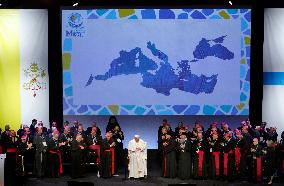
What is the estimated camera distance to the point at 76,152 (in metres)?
15.8

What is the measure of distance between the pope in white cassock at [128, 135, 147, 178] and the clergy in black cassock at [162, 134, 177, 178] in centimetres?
58

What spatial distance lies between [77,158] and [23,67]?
4.90 metres

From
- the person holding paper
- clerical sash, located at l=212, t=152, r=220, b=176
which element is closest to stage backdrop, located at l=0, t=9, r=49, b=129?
the person holding paper

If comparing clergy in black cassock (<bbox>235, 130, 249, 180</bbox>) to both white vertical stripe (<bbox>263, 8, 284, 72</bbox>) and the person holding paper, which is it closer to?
white vertical stripe (<bbox>263, 8, 284, 72</bbox>)

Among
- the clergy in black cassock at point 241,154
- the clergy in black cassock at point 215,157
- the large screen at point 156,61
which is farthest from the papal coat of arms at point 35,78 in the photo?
the clergy in black cassock at point 241,154

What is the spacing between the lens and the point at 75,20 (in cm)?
1856

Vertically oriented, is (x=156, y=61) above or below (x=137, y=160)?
above

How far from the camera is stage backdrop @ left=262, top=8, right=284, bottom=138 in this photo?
1895 cm

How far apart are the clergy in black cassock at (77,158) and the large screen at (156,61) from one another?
298cm

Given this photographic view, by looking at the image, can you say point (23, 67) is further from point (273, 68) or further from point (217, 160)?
point (273, 68)

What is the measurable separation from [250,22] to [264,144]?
4629mm

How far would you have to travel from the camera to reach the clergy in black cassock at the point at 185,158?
15.6 metres

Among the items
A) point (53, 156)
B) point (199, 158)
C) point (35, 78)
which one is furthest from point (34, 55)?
point (199, 158)

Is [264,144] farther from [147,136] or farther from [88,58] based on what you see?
[88,58]
